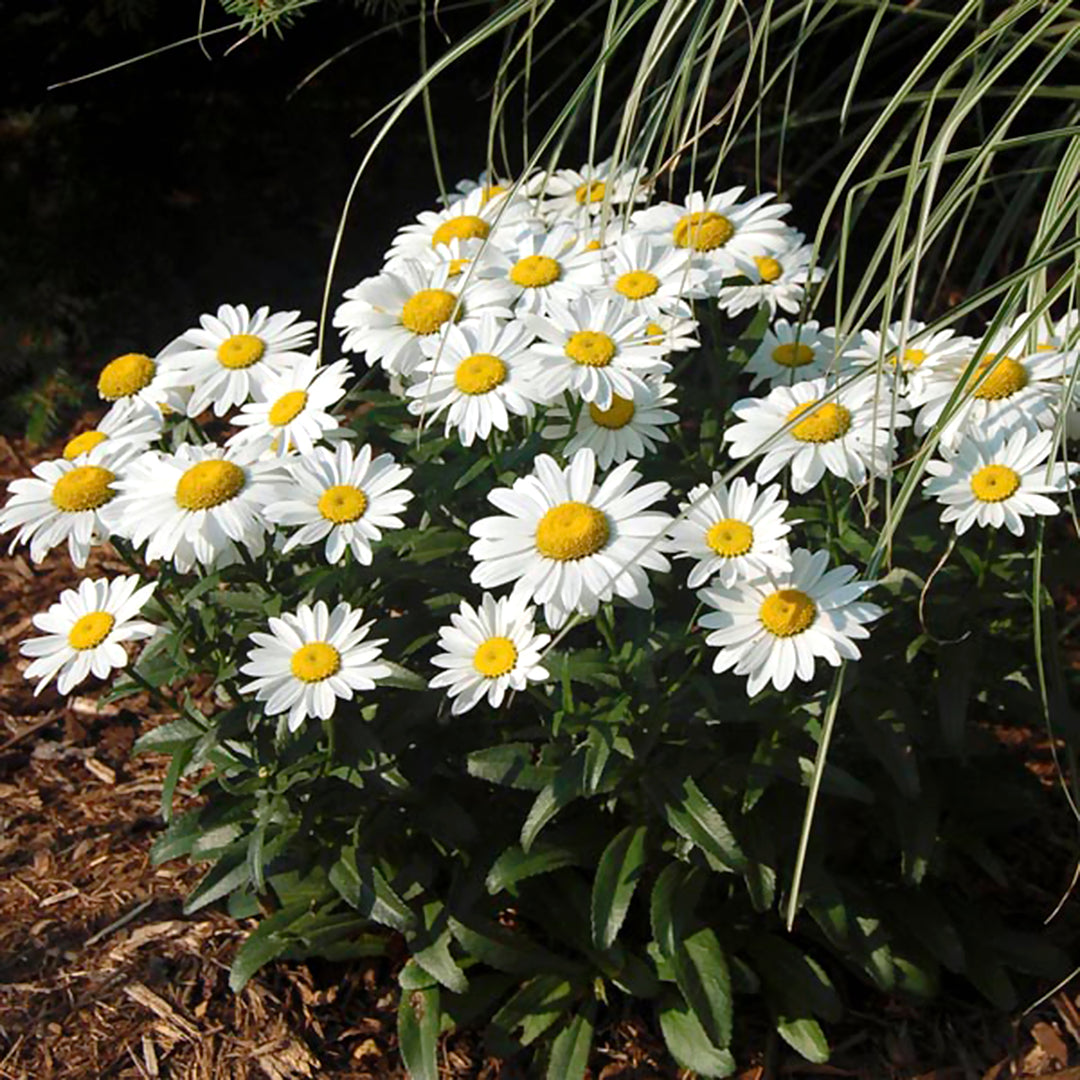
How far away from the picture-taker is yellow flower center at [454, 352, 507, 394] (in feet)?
5.71

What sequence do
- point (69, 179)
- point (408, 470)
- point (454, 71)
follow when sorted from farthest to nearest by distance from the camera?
1. point (454, 71)
2. point (69, 179)
3. point (408, 470)

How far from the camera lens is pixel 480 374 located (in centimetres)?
174

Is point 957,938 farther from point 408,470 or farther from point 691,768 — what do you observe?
point 408,470

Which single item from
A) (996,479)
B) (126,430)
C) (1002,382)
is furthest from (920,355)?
(126,430)

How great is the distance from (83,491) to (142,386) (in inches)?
9.9

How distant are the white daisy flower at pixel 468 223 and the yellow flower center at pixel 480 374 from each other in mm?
367

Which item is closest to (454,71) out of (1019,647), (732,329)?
(732,329)

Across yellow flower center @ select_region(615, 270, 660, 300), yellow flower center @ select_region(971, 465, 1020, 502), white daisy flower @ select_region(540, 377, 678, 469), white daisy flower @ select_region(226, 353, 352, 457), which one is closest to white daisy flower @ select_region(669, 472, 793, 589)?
white daisy flower @ select_region(540, 377, 678, 469)

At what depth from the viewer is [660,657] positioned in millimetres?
1728

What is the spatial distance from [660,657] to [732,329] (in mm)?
2108

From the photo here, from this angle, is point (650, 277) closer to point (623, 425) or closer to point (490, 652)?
point (623, 425)

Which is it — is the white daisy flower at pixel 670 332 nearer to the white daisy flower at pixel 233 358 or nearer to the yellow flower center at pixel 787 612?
the yellow flower center at pixel 787 612

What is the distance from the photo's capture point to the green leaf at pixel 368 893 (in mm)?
1804

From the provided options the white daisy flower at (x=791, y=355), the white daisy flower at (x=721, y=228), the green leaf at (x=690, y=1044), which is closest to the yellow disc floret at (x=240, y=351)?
the white daisy flower at (x=721, y=228)
